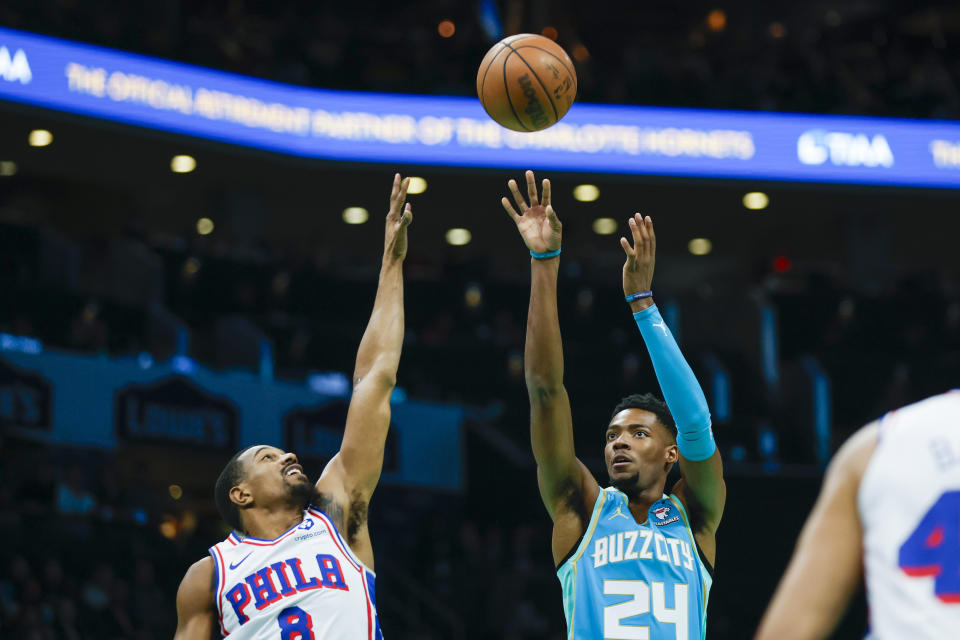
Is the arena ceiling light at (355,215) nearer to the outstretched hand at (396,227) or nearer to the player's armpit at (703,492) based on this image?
the outstretched hand at (396,227)

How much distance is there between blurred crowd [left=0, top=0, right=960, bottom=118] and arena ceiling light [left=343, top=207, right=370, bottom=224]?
328 cm

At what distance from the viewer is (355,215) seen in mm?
22344

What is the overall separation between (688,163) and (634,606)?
14.3 metres

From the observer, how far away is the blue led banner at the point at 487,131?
638 inches

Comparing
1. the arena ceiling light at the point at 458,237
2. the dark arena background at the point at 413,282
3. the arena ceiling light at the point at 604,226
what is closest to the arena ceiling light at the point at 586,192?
the dark arena background at the point at 413,282

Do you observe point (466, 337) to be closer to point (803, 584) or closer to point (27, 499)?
point (27, 499)

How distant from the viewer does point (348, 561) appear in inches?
180

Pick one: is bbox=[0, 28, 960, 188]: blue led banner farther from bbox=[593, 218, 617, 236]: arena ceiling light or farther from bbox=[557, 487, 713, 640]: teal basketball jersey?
bbox=[557, 487, 713, 640]: teal basketball jersey

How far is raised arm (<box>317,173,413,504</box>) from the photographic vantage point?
4891 mm

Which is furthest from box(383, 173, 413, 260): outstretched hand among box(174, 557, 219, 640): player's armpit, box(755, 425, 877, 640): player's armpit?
box(755, 425, 877, 640): player's armpit

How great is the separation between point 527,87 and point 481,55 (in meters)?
12.7

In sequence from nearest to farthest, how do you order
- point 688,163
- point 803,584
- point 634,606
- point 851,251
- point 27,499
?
1. point 803,584
2. point 634,606
3. point 27,499
4. point 688,163
5. point 851,251

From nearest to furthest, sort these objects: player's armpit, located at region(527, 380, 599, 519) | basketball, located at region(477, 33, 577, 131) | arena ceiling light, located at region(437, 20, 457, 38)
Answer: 1. player's armpit, located at region(527, 380, 599, 519)
2. basketball, located at region(477, 33, 577, 131)
3. arena ceiling light, located at region(437, 20, 457, 38)

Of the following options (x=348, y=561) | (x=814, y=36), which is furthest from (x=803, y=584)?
(x=814, y=36)
